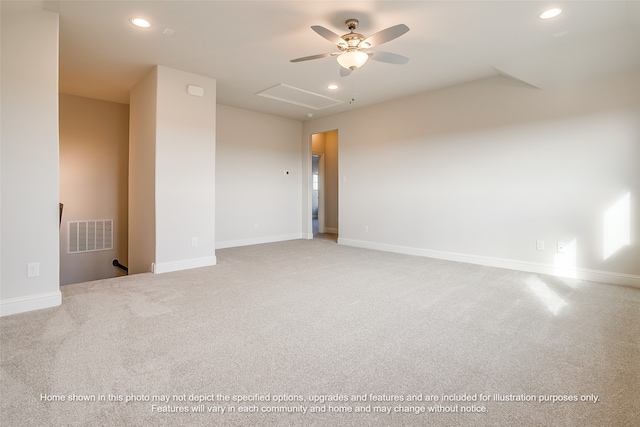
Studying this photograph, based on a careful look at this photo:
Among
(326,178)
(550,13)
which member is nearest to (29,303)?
(550,13)

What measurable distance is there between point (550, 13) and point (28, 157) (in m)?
4.85

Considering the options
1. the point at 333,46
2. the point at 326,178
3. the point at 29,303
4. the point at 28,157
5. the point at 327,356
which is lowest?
the point at 327,356

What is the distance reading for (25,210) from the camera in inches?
103

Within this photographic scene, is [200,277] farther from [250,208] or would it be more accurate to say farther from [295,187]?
[295,187]

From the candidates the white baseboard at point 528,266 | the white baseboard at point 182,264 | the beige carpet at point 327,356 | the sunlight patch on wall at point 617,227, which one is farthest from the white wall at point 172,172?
the sunlight patch on wall at point 617,227

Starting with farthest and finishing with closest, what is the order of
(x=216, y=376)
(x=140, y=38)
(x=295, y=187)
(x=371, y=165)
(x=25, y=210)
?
(x=295, y=187) < (x=371, y=165) < (x=140, y=38) < (x=25, y=210) < (x=216, y=376)

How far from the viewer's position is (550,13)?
2.72m

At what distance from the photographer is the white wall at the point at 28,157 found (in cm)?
252

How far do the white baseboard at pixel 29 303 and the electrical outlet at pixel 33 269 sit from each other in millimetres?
192

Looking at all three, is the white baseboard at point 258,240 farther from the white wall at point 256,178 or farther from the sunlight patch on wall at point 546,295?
the sunlight patch on wall at point 546,295

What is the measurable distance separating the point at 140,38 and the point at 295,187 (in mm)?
4251

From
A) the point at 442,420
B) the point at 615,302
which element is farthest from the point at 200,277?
the point at 615,302

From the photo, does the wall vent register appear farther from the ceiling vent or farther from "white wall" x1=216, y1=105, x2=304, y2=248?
the ceiling vent

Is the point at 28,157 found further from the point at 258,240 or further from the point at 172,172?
the point at 258,240
